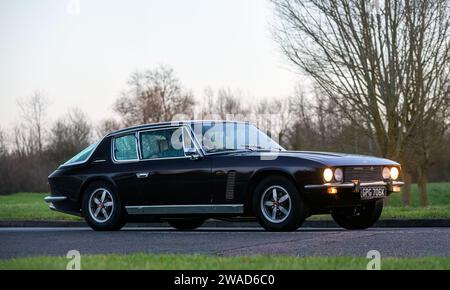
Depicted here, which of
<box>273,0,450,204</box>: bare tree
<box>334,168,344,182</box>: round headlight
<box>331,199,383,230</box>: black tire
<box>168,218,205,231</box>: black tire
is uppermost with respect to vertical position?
<box>273,0,450,204</box>: bare tree

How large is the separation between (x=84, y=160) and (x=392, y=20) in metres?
14.0

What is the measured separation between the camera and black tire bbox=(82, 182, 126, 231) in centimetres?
1140

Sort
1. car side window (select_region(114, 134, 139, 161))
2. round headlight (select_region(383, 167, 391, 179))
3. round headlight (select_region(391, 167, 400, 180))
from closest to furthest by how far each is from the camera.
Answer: round headlight (select_region(383, 167, 391, 179)) < round headlight (select_region(391, 167, 400, 180)) < car side window (select_region(114, 134, 139, 161))

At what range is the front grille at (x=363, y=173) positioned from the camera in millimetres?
9844

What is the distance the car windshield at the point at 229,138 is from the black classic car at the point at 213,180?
0.01 m

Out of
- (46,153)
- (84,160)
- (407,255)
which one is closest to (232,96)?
(46,153)

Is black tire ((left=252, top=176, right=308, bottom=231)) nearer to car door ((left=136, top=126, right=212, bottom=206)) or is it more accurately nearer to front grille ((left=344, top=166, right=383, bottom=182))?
front grille ((left=344, top=166, right=383, bottom=182))

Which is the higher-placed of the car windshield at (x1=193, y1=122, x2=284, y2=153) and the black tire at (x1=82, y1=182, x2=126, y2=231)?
the car windshield at (x1=193, y1=122, x2=284, y2=153)

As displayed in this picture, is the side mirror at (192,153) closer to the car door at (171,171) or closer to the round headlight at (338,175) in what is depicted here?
the car door at (171,171)

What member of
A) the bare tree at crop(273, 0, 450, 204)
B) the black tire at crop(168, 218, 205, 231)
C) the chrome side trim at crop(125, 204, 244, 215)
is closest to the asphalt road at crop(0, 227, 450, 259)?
the chrome side trim at crop(125, 204, 244, 215)

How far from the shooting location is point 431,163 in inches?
1421

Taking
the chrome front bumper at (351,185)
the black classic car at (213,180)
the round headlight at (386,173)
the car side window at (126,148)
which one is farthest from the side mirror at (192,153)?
the round headlight at (386,173)

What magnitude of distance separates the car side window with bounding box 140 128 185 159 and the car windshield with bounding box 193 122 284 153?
31 centimetres
